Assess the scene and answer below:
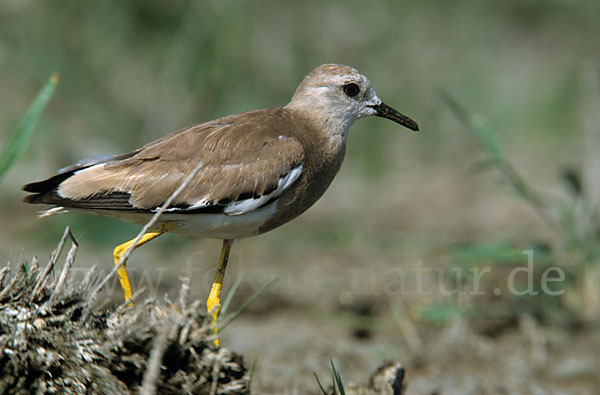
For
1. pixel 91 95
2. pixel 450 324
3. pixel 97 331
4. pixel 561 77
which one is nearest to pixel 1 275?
pixel 97 331

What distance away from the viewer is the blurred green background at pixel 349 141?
17.8ft

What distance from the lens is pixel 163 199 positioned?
356 cm

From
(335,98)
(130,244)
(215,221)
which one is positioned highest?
(335,98)

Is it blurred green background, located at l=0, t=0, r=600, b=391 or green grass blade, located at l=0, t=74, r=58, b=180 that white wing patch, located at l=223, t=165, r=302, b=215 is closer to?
green grass blade, located at l=0, t=74, r=58, b=180

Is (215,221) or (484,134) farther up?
(484,134)

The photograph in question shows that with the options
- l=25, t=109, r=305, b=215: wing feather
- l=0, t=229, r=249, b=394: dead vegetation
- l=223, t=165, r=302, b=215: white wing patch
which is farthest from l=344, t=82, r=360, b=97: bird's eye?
l=0, t=229, r=249, b=394: dead vegetation

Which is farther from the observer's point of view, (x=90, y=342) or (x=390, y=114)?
(x=390, y=114)

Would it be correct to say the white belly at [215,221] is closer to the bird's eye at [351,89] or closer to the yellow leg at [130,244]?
the yellow leg at [130,244]

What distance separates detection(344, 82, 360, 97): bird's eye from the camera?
419cm

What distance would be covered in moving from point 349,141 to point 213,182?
14.9 feet

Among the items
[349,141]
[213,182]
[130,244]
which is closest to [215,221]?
[213,182]

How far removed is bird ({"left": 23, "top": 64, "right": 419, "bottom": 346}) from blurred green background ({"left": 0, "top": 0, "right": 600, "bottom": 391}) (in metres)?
1.15

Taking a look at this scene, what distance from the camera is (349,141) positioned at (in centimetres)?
809

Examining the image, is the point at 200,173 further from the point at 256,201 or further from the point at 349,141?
the point at 349,141
